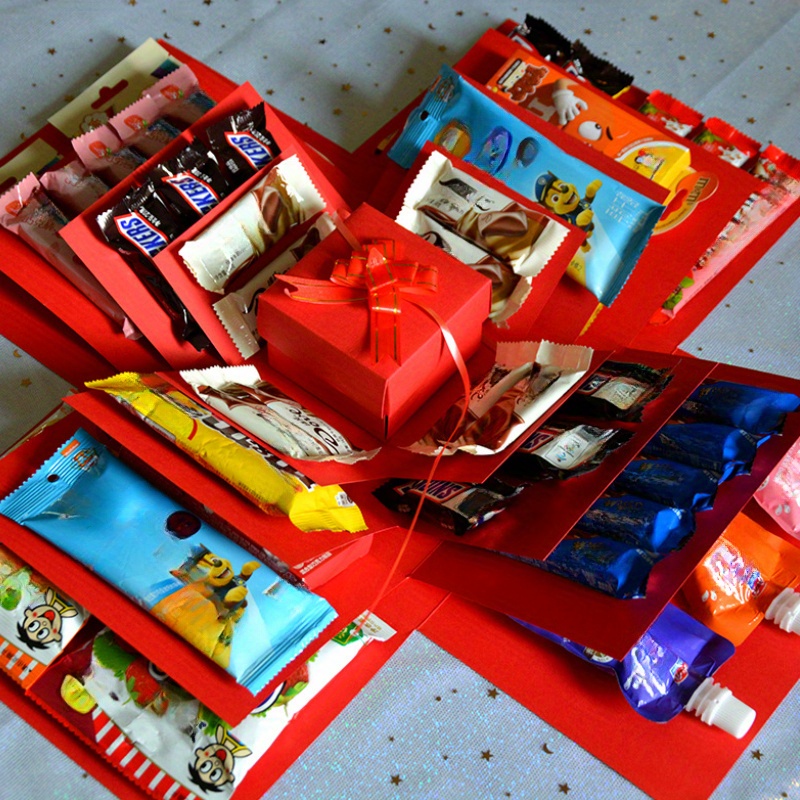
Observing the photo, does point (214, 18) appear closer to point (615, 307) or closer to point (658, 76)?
point (658, 76)

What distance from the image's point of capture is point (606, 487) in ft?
3.52

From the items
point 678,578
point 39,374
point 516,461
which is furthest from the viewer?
point 39,374

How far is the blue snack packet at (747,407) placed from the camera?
45.0 inches

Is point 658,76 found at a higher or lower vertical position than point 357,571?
higher

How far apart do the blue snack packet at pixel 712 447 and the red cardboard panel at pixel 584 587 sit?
3 centimetres

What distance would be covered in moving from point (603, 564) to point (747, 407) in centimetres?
29

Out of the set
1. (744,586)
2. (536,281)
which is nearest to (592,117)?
(536,281)

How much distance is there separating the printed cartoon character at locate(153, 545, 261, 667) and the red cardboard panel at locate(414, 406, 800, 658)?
0.24m

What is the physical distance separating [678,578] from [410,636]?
35 centimetres

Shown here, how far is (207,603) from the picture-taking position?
1.06m

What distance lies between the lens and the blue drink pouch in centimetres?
110

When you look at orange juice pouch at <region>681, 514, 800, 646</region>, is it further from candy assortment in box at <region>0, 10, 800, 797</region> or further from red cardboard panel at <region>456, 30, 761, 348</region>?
red cardboard panel at <region>456, 30, 761, 348</region>

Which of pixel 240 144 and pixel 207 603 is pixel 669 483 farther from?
pixel 240 144

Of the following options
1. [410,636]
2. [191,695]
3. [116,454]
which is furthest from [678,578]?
[116,454]
